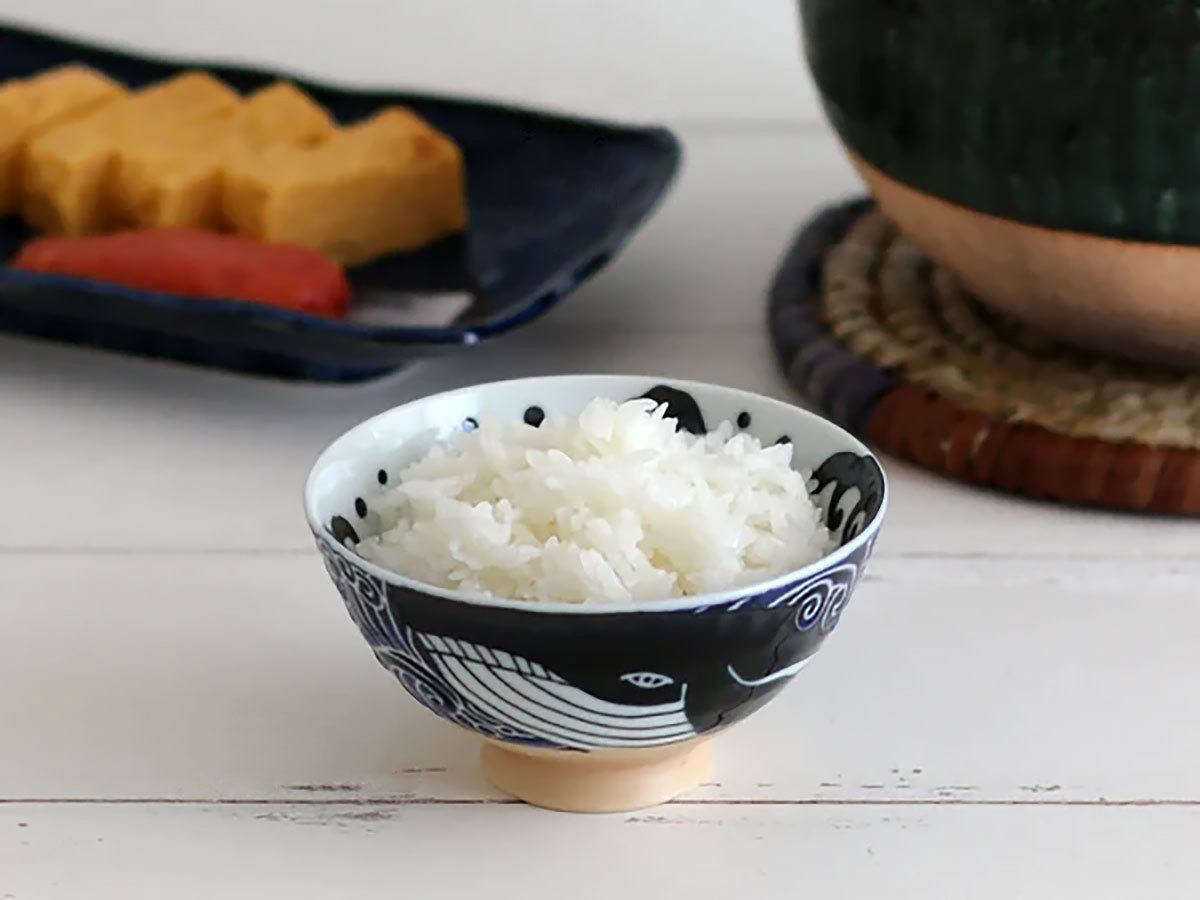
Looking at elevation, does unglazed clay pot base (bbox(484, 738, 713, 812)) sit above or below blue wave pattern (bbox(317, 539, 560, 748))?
below

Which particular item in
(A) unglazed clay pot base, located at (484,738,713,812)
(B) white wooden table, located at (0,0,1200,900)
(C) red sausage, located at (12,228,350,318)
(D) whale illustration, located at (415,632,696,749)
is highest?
(D) whale illustration, located at (415,632,696,749)

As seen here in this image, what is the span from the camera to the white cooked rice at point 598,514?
0.45 m

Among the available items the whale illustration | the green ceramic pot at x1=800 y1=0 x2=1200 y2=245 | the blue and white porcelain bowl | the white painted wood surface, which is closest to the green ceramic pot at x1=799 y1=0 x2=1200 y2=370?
the green ceramic pot at x1=800 y1=0 x2=1200 y2=245

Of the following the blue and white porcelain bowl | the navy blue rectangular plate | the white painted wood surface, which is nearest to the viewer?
the blue and white porcelain bowl

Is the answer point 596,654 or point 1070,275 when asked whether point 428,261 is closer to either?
point 1070,275

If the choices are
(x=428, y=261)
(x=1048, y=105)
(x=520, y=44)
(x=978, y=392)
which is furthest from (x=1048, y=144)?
(x=520, y=44)

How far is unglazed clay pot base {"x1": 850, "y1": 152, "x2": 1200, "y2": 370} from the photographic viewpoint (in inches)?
25.2

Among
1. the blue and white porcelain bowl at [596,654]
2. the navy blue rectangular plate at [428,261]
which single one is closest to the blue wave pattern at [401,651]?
the blue and white porcelain bowl at [596,654]

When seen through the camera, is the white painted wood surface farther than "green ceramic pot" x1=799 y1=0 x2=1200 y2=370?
Yes

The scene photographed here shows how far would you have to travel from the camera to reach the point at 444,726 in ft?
1.76

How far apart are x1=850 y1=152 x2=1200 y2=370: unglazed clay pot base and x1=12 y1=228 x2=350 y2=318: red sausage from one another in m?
0.29

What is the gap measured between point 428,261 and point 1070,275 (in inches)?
15.8

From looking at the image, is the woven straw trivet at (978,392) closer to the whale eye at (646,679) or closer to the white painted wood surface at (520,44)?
the whale eye at (646,679)

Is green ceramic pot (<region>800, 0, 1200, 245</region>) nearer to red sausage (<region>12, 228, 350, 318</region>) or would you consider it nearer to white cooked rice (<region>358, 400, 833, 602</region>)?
white cooked rice (<region>358, 400, 833, 602</region>)
